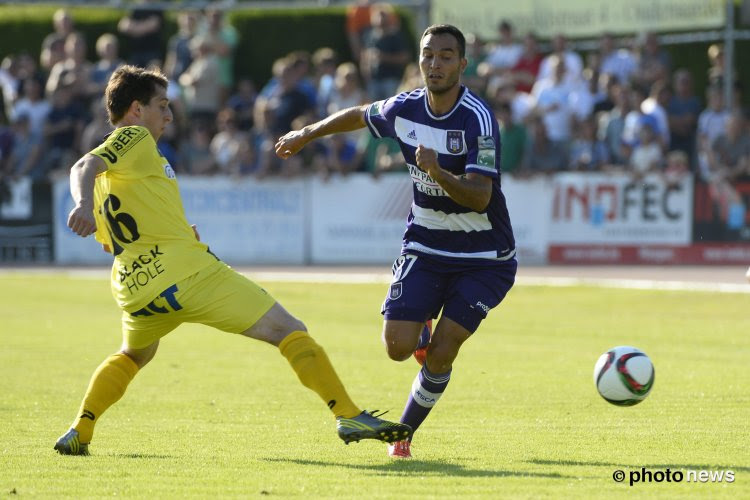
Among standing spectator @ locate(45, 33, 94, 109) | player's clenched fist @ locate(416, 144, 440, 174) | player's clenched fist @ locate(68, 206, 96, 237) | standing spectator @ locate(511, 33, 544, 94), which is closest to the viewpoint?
player's clenched fist @ locate(68, 206, 96, 237)

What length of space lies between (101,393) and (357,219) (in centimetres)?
1511

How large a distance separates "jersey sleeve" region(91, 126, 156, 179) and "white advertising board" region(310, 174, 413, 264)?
1482cm

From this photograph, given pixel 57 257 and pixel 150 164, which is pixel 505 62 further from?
pixel 150 164

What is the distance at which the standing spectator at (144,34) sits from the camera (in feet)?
80.9

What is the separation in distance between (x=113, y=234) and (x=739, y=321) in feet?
33.5

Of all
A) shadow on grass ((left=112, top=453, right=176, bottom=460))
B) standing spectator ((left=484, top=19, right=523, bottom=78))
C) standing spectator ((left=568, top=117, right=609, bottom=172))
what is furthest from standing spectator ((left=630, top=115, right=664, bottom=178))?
shadow on grass ((left=112, top=453, right=176, bottom=460))

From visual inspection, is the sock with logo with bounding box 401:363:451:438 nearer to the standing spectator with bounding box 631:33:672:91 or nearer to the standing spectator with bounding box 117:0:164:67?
the standing spectator with bounding box 631:33:672:91

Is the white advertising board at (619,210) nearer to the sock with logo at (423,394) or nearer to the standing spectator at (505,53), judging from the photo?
the standing spectator at (505,53)

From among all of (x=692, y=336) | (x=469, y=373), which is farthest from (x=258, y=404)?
(x=692, y=336)

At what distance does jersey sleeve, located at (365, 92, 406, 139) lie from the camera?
7.79 metres

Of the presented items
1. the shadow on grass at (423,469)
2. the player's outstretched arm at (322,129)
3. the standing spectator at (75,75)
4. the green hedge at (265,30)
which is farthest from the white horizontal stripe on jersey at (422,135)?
the green hedge at (265,30)

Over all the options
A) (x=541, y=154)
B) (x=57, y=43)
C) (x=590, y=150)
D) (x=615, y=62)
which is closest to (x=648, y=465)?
(x=590, y=150)

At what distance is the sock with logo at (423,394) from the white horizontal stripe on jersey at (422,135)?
129 cm

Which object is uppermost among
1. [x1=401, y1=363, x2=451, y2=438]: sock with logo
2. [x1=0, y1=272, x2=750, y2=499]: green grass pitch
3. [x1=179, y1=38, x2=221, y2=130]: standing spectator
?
[x1=179, y1=38, x2=221, y2=130]: standing spectator
